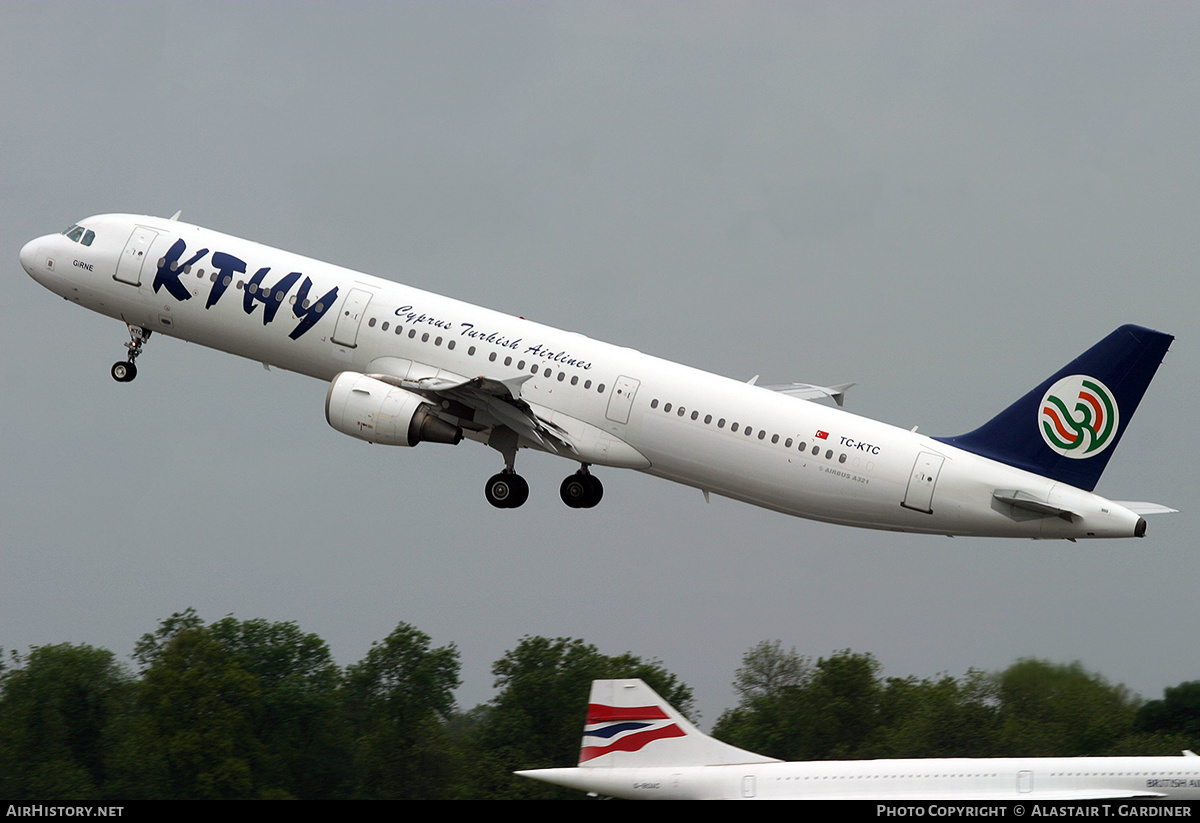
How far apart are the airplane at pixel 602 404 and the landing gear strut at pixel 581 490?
0.24ft

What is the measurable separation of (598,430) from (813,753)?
105 feet

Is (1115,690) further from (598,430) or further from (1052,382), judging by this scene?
(598,430)

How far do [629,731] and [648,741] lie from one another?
0.60 metres

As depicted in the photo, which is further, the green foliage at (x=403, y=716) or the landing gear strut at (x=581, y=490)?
the green foliage at (x=403, y=716)

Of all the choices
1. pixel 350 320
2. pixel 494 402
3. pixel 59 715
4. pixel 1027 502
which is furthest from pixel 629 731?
pixel 59 715

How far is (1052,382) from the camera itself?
48.9 m

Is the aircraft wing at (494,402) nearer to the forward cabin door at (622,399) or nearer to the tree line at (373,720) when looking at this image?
the forward cabin door at (622,399)

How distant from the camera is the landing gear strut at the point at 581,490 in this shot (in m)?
54.2

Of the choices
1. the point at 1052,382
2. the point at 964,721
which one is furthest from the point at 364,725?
the point at 1052,382

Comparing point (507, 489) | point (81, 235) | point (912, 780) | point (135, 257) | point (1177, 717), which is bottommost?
point (912, 780)

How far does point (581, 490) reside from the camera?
54.4 m

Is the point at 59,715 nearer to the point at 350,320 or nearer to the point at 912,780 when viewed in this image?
the point at 350,320

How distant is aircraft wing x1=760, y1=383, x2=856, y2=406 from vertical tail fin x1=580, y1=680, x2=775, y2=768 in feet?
45.8

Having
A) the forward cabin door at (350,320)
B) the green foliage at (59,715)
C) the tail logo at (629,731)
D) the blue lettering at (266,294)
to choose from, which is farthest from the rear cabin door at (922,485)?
the green foliage at (59,715)
